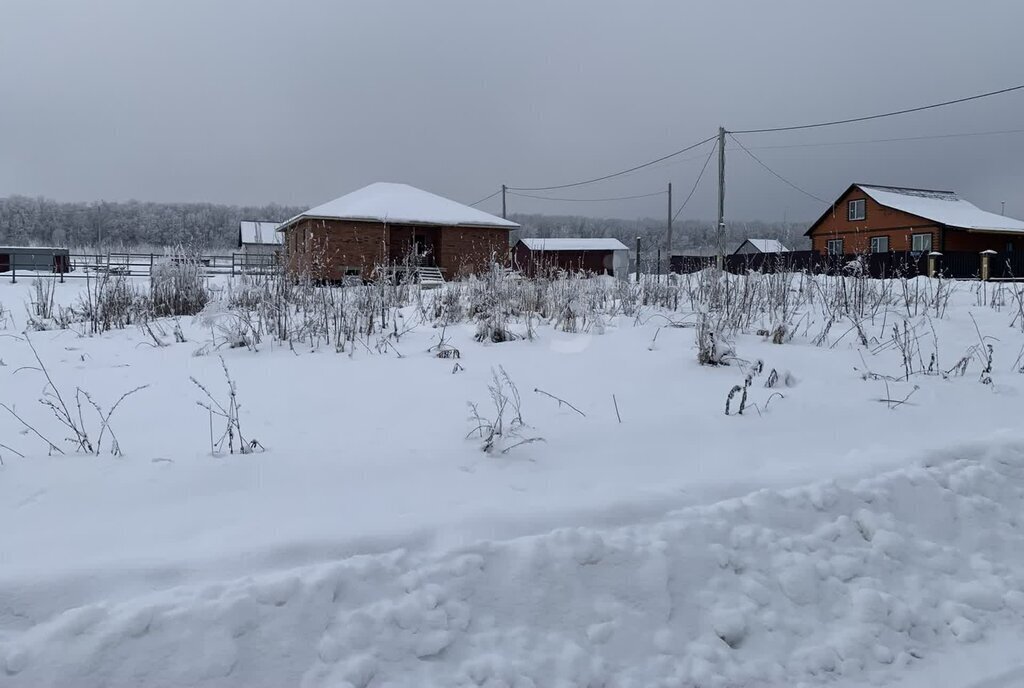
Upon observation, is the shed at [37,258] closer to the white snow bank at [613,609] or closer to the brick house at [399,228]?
the brick house at [399,228]

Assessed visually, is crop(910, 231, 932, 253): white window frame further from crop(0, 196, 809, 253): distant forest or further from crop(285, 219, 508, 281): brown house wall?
crop(0, 196, 809, 253): distant forest

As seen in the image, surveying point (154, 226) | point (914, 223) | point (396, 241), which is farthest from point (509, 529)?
point (154, 226)

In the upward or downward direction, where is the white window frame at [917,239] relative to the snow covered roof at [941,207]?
downward

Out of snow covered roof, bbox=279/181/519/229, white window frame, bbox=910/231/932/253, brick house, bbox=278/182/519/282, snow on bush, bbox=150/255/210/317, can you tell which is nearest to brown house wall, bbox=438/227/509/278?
brick house, bbox=278/182/519/282

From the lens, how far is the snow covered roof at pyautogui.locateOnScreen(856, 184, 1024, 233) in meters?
30.5

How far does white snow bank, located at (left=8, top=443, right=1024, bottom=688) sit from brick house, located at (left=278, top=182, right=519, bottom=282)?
59.4 ft

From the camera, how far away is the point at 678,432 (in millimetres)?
3504

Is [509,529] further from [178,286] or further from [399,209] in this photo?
[399,209]

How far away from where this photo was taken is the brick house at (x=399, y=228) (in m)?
20.9

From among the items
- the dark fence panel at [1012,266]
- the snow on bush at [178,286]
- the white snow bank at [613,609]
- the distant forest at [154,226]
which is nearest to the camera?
the white snow bank at [613,609]

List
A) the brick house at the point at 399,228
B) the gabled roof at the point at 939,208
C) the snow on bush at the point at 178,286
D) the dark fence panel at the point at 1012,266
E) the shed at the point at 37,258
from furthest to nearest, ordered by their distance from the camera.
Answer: the gabled roof at the point at 939,208 < the shed at the point at 37,258 < the dark fence panel at the point at 1012,266 < the brick house at the point at 399,228 < the snow on bush at the point at 178,286

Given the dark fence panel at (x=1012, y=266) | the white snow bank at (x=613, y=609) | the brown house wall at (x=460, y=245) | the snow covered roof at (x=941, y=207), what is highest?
the snow covered roof at (x=941, y=207)

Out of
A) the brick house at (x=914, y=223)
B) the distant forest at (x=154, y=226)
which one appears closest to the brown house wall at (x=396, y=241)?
the brick house at (x=914, y=223)

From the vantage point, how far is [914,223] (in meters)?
31.7
